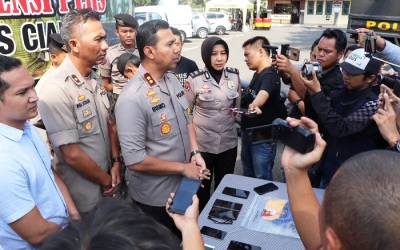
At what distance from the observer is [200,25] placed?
63.0ft

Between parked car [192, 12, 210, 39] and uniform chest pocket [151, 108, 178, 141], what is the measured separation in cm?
1805

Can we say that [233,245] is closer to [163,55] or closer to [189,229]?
[189,229]

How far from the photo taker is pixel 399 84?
225 cm

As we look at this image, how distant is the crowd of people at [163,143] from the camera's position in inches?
31.3

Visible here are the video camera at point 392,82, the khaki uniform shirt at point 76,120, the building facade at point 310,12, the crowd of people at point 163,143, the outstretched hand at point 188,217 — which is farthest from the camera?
the building facade at point 310,12

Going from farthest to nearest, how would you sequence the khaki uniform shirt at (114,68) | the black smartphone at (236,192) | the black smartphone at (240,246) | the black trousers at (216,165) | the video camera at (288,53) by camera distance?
the khaki uniform shirt at (114,68)
the black trousers at (216,165)
the video camera at (288,53)
the black smartphone at (236,192)
the black smartphone at (240,246)

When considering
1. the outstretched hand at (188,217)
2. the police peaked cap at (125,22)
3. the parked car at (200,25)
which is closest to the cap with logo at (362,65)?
the outstretched hand at (188,217)

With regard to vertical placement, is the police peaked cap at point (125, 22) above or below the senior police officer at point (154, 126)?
above

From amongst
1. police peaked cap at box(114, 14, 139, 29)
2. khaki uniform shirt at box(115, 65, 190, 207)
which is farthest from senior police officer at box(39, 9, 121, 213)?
police peaked cap at box(114, 14, 139, 29)

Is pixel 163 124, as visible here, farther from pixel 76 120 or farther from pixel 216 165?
pixel 216 165

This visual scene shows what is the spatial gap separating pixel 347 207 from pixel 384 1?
19.9 ft

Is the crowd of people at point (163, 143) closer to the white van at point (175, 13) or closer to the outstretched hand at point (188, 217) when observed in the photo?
the outstretched hand at point (188, 217)

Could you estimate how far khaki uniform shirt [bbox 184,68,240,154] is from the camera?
290cm

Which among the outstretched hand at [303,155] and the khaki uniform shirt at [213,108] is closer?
the outstretched hand at [303,155]
